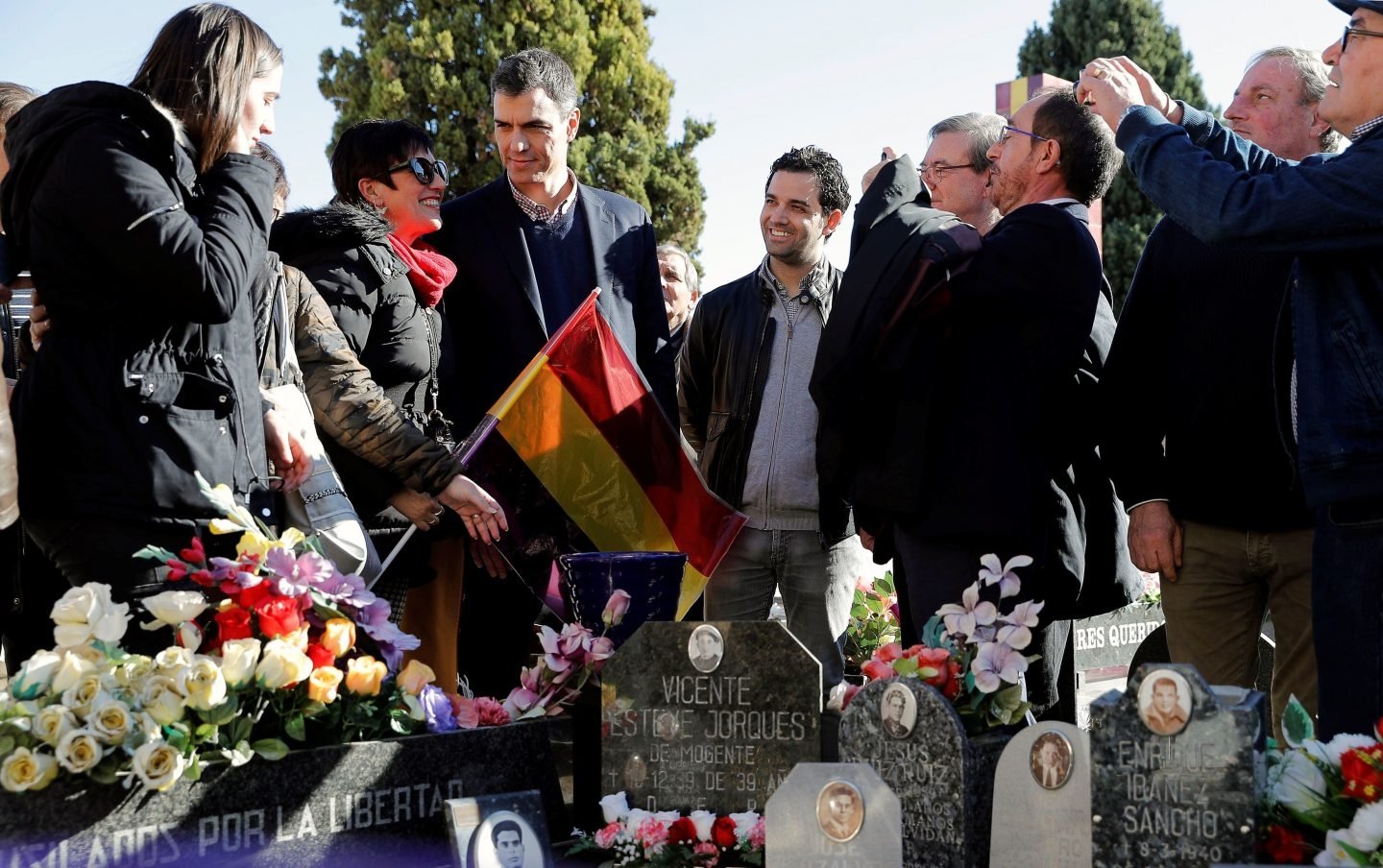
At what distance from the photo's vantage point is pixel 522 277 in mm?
4273

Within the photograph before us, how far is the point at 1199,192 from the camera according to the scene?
2.70m

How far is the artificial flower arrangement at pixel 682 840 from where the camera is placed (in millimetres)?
2494

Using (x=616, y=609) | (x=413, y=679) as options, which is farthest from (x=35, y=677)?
(x=616, y=609)

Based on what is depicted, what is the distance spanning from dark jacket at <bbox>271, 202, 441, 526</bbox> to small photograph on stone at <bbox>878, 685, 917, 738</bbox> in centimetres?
165

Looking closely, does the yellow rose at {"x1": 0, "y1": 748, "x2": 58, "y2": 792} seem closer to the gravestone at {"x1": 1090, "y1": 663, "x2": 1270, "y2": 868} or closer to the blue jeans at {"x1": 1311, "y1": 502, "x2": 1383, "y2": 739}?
the gravestone at {"x1": 1090, "y1": 663, "x2": 1270, "y2": 868}

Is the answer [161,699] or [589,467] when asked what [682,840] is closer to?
[161,699]

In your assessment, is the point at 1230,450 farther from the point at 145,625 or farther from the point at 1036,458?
the point at 145,625

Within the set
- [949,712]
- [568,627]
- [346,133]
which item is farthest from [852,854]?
[346,133]

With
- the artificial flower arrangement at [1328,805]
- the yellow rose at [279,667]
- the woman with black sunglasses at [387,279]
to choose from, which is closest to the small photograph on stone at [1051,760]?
the artificial flower arrangement at [1328,805]

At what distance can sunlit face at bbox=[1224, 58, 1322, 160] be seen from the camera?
3703mm

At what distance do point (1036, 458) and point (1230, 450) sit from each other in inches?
18.0

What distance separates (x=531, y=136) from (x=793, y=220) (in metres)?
0.90

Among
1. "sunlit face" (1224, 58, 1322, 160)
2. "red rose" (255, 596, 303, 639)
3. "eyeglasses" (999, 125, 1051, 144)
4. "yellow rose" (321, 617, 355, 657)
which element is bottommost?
"yellow rose" (321, 617, 355, 657)

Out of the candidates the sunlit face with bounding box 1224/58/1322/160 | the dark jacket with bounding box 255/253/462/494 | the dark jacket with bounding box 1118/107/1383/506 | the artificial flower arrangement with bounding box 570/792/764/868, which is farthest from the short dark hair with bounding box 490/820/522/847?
the sunlit face with bounding box 1224/58/1322/160
